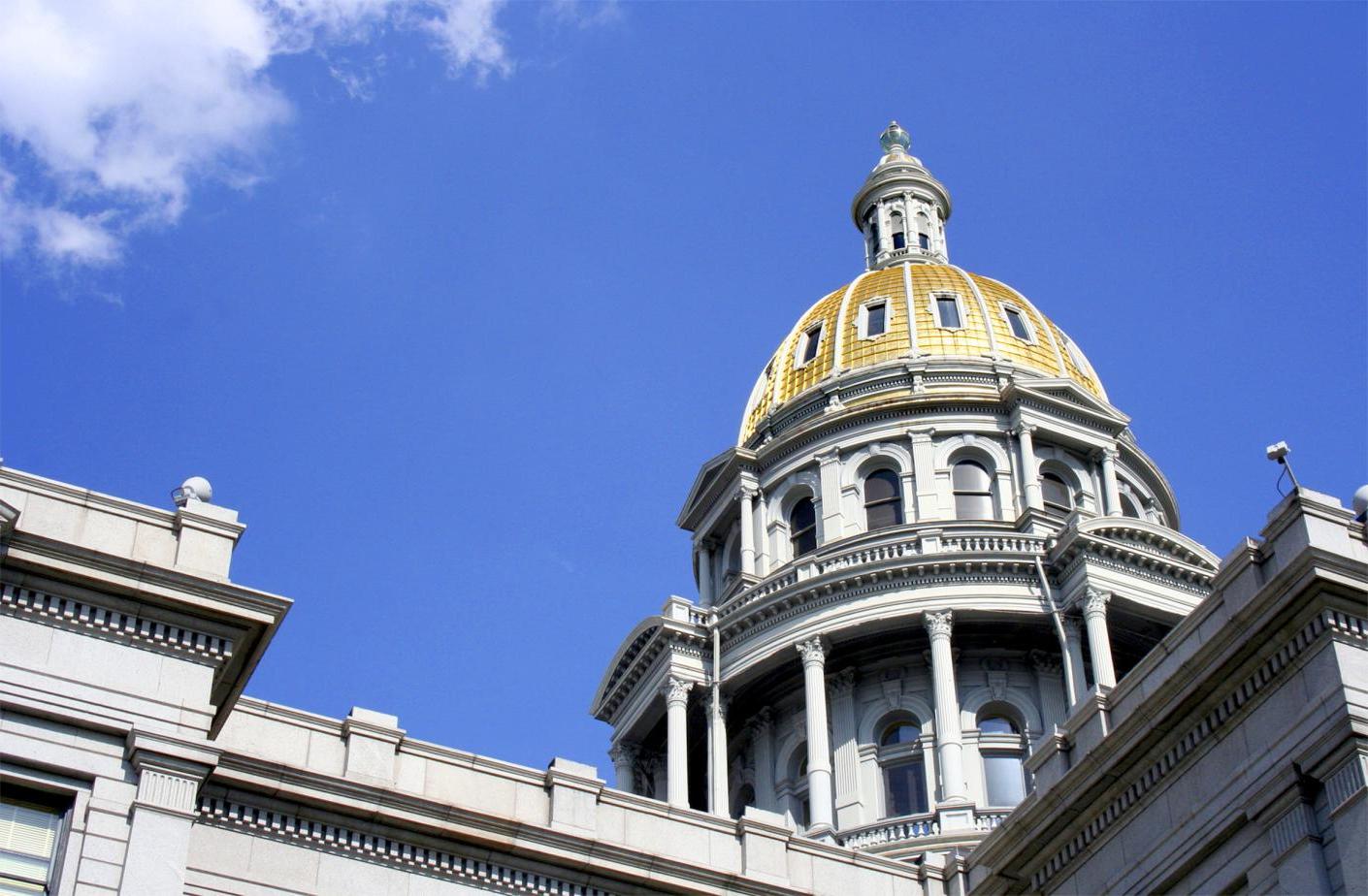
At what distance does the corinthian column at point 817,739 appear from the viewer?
4944 cm

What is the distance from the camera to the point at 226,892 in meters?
23.3

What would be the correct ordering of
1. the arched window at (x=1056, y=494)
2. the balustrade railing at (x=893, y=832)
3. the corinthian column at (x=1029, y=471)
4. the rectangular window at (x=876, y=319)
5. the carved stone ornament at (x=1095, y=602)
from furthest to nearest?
the rectangular window at (x=876, y=319)
the arched window at (x=1056, y=494)
the corinthian column at (x=1029, y=471)
the carved stone ornament at (x=1095, y=602)
the balustrade railing at (x=893, y=832)

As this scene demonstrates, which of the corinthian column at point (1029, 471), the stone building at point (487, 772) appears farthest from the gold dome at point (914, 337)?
the stone building at point (487, 772)

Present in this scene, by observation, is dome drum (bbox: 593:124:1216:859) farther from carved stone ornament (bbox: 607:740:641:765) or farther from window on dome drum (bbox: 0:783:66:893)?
window on dome drum (bbox: 0:783:66:893)

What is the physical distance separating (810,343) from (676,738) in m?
14.5

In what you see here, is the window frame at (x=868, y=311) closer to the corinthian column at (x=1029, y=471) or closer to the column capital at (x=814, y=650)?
the corinthian column at (x=1029, y=471)

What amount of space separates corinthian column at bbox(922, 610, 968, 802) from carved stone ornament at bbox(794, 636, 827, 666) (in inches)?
105

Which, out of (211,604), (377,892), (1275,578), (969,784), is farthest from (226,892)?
(969,784)

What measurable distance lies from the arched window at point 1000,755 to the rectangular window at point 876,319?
13.2 m

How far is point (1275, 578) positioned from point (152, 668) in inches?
478

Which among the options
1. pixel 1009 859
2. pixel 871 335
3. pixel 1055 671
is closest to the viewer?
pixel 1009 859

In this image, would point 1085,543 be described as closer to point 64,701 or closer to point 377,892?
point 377,892

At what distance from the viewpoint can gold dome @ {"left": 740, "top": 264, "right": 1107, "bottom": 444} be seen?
5956cm

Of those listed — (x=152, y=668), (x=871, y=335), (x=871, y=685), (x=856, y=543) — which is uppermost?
(x=871, y=335)
